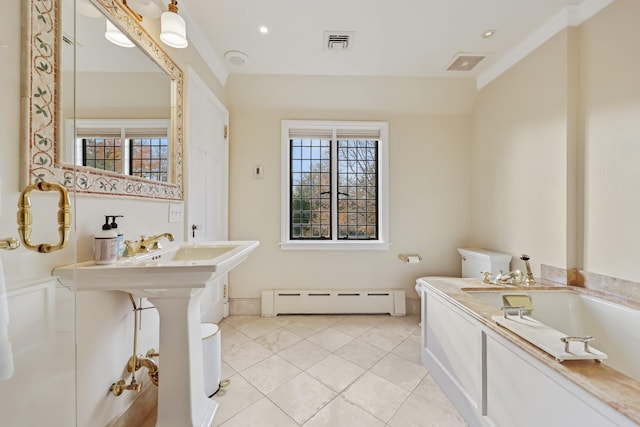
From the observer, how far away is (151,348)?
57.4 inches

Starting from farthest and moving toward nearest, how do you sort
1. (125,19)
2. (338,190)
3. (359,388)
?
(338,190), (359,388), (125,19)

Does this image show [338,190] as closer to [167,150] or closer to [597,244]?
[167,150]

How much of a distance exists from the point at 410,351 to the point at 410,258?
3.14ft

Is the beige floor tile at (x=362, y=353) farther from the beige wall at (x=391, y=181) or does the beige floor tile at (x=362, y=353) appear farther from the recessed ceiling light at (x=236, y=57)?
the recessed ceiling light at (x=236, y=57)

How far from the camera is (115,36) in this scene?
1.20m

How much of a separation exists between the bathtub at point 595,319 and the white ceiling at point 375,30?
6.33 feet

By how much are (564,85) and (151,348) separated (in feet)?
10.8

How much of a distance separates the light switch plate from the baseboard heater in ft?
4.30

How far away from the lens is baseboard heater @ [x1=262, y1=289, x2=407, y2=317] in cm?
268

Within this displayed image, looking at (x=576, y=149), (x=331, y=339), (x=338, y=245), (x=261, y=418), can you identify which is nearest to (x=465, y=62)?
(x=576, y=149)

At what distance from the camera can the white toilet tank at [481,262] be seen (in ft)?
7.34

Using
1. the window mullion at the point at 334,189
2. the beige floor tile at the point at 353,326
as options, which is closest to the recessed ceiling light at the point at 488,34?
the window mullion at the point at 334,189

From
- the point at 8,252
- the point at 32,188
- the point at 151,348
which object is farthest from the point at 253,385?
the point at 32,188

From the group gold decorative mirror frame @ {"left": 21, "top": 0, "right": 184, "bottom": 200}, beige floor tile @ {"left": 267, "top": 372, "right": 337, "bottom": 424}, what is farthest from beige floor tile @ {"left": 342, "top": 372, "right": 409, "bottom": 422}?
gold decorative mirror frame @ {"left": 21, "top": 0, "right": 184, "bottom": 200}
